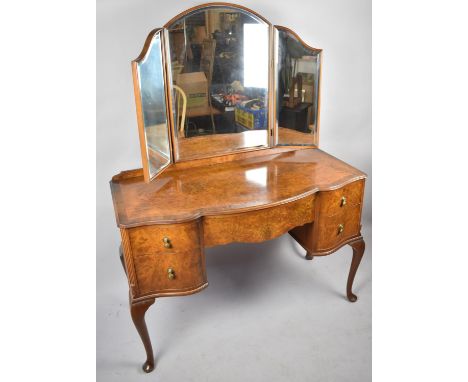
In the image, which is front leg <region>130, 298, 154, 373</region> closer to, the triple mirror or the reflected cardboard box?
the triple mirror

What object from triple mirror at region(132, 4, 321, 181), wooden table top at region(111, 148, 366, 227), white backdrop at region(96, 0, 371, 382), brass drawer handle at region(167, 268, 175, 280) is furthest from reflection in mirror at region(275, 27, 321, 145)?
brass drawer handle at region(167, 268, 175, 280)

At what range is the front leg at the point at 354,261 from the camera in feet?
7.68

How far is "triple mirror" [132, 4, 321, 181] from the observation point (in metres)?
2.02

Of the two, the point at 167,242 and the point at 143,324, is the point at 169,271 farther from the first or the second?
the point at 143,324

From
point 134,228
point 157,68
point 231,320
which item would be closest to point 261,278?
point 231,320

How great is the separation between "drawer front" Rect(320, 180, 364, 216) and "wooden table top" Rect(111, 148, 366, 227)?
0.14 feet

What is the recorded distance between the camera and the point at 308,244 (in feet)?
7.28

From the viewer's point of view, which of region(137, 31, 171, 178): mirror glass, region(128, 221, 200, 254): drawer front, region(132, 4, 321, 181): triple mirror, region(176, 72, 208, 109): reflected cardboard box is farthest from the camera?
region(176, 72, 208, 109): reflected cardboard box

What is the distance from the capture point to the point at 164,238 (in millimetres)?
1797

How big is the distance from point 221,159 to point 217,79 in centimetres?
44

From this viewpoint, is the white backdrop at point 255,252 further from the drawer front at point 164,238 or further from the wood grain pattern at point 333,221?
the drawer front at point 164,238

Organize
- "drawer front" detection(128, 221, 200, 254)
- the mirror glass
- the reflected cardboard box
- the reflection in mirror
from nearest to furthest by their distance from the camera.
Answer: "drawer front" detection(128, 221, 200, 254) → the mirror glass → the reflected cardboard box → the reflection in mirror

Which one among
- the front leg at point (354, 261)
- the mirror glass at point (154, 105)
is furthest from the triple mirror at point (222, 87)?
the front leg at point (354, 261)

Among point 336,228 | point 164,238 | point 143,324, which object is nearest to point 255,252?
point 336,228
